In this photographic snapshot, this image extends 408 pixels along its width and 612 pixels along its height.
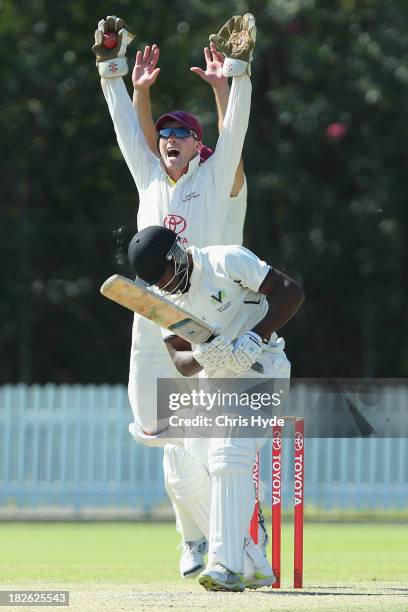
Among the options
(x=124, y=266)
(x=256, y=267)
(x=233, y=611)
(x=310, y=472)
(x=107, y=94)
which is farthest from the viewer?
(x=124, y=266)

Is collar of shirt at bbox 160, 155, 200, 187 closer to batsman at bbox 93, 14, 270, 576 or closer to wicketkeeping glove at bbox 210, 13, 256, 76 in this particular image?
batsman at bbox 93, 14, 270, 576

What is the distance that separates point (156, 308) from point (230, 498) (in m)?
0.81

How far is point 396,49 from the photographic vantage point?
1848cm

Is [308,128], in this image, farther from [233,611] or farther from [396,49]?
[233,611]

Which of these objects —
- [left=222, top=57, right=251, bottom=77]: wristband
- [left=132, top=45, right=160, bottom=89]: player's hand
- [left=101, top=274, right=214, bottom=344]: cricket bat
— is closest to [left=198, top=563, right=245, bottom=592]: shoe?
[left=101, top=274, right=214, bottom=344]: cricket bat

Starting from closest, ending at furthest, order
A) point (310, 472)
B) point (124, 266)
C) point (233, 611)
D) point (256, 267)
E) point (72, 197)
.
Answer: point (233, 611), point (256, 267), point (310, 472), point (124, 266), point (72, 197)

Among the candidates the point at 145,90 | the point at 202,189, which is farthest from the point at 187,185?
the point at 145,90

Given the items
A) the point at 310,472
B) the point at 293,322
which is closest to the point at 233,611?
the point at 310,472

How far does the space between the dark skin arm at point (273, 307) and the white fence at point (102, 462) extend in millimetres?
9317

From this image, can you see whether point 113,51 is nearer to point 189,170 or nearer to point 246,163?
point 189,170

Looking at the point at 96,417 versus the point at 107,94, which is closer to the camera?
the point at 107,94

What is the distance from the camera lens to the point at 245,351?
5.34m

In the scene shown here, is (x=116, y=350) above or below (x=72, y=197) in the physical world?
below

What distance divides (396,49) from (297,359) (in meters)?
4.70
